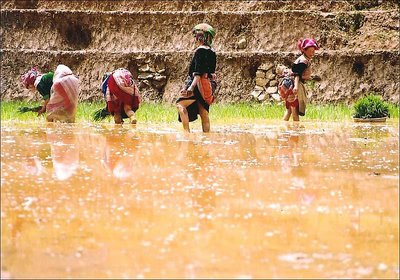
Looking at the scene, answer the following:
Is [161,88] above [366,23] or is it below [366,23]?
below

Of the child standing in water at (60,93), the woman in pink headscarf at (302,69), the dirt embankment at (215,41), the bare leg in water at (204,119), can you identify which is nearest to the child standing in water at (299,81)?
the woman in pink headscarf at (302,69)

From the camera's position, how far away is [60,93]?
15438 millimetres

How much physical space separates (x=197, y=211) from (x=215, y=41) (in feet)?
70.8

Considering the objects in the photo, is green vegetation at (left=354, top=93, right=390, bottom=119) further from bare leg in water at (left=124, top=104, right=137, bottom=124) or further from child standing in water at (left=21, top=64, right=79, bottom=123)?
child standing in water at (left=21, top=64, right=79, bottom=123)

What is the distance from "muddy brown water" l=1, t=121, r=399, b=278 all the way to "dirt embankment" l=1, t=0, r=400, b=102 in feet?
49.4

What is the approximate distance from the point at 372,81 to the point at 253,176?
18.1 metres

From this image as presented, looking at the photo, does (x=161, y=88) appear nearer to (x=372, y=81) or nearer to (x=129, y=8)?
(x=129, y=8)

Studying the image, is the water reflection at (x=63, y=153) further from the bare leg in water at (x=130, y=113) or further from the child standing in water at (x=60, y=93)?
the bare leg in water at (x=130, y=113)

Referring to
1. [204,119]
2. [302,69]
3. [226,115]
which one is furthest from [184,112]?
→ [226,115]

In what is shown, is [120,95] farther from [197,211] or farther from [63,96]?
[197,211]

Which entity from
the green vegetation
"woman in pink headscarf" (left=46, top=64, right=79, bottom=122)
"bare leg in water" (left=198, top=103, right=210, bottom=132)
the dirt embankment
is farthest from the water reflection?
the dirt embankment

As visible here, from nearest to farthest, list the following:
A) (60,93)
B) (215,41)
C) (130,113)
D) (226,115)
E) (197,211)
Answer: (197,211), (60,93), (130,113), (226,115), (215,41)

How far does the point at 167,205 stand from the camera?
605 centimetres

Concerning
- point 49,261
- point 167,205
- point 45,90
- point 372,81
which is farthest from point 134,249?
point 372,81
